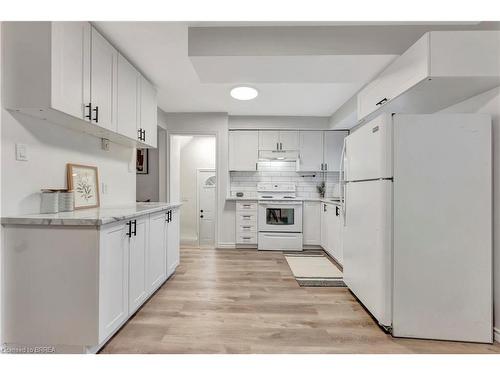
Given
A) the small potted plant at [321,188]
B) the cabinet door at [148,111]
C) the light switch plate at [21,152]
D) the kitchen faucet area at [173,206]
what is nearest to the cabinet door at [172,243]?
the kitchen faucet area at [173,206]

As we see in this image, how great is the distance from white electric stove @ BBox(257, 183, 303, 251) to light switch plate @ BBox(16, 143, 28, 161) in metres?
3.42

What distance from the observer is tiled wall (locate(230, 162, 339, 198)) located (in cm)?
516

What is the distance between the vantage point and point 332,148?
197 inches

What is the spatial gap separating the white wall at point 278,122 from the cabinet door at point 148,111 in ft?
6.14

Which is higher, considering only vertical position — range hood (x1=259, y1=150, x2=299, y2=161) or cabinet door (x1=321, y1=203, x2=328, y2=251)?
range hood (x1=259, y1=150, x2=299, y2=161)

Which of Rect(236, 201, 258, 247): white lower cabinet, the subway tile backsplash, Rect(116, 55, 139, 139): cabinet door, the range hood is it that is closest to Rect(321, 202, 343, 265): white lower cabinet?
the subway tile backsplash

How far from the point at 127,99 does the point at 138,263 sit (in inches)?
63.2

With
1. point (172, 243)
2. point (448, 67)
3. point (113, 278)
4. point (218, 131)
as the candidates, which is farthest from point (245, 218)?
point (448, 67)

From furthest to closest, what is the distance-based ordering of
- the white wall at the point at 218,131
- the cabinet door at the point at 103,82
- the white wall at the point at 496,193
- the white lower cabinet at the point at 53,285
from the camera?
the white wall at the point at 218,131
the cabinet door at the point at 103,82
the white wall at the point at 496,193
the white lower cabinet at the point at 53,285

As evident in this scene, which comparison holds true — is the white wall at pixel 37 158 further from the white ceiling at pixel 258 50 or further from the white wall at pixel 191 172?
the white wall at pixel 191 172

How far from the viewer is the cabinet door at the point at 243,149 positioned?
4.98m

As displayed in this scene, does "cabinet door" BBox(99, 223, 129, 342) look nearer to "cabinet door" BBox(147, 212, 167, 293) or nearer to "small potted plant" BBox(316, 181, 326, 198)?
"cabinet door" BBox(147, 212, 167, 293)

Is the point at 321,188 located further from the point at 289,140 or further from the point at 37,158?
the point at 37,158

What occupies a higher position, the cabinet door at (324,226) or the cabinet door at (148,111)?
the cabinet door at (148,111)
